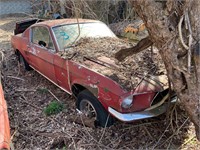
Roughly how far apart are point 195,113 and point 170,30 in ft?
3.45

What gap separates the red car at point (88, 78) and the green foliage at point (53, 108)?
30 cm

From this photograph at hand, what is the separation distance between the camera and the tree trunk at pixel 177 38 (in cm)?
312

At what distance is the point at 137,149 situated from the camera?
3.79 meters

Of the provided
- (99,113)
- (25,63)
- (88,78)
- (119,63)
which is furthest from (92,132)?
(25,63)

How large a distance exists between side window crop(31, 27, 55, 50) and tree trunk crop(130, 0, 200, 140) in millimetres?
2351

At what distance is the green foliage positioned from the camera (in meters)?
4.75

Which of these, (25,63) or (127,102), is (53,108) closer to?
(127,102)

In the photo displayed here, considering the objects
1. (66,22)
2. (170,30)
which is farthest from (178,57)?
(66,22)

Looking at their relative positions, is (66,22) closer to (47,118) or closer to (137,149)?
(47,118)

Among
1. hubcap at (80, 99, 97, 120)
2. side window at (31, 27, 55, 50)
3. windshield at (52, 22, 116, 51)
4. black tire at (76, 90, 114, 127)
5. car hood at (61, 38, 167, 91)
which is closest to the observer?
car hood at (61, 38, 167, 91)

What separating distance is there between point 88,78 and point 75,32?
152 centimetres

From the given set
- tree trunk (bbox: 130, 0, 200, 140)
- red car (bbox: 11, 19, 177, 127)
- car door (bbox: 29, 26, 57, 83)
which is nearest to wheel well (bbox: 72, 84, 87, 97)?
red car (bbox: 11, 19, 177, 127)

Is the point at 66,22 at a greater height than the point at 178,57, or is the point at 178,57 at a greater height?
the point at 66,22

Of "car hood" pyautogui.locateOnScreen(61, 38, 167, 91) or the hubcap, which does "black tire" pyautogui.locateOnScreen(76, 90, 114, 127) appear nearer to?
the hubcap
